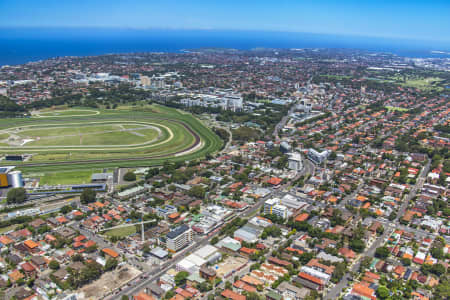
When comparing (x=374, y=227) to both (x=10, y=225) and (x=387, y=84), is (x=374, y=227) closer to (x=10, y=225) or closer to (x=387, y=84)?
(x=10, y=225)

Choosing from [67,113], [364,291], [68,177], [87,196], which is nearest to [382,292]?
[364,291]

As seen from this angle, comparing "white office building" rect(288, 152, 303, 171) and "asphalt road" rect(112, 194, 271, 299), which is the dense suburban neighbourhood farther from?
"white office building" rect(288, 152, 303, 171)

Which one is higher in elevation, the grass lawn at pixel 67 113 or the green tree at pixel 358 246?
the grass lawn at pixel 67 113

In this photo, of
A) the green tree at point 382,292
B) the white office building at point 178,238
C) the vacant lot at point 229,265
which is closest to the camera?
the green tree at point 382,292

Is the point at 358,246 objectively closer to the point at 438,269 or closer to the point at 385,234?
the point at 385,234

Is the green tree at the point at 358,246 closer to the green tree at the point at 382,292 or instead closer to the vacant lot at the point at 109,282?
the green tree at the point at 382,292

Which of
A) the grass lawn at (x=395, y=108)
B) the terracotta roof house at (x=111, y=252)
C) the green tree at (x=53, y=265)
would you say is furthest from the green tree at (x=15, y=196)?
the grass lawn at (x=395, y=108)

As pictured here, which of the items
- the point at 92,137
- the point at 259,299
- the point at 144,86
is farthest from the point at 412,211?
the point at 144,86
